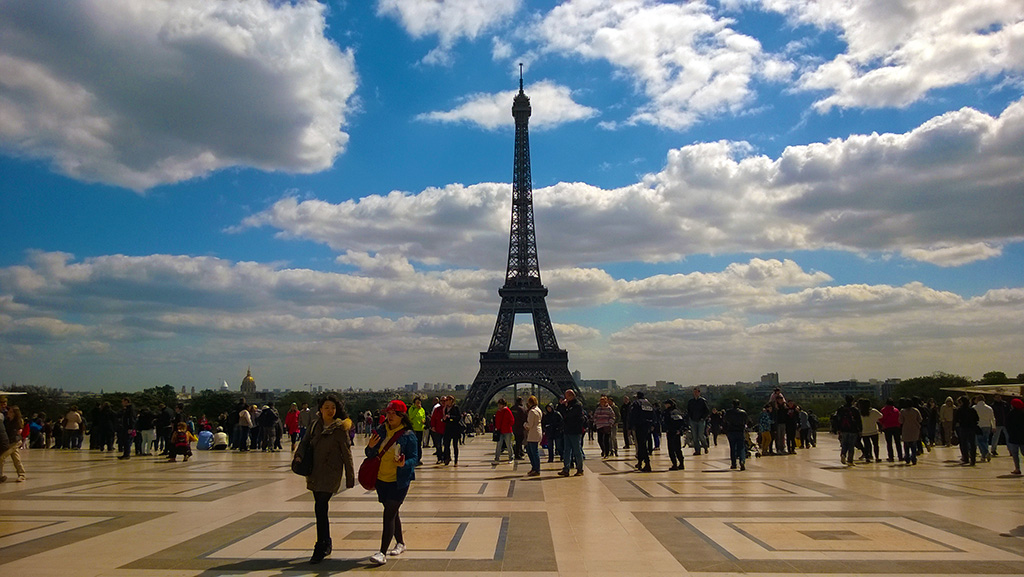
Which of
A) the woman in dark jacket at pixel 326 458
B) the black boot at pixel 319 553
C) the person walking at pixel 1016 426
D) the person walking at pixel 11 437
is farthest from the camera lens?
the person walking at pixel 1016 426

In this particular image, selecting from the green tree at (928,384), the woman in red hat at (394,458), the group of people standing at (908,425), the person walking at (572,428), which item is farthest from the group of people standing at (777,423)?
the green tree at (928,384)

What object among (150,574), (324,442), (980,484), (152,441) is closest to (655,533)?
(324,442)

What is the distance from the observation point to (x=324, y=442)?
7406mm

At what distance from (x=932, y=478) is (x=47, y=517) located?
14.6 metres

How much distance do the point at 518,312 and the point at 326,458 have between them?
6935 centimetres

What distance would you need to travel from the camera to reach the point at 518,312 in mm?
76688

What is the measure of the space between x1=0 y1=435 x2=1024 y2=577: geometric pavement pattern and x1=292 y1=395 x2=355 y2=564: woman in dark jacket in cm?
54

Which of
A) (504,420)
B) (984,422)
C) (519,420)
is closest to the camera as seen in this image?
(984,422)

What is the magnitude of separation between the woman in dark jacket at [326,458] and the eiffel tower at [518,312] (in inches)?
2329

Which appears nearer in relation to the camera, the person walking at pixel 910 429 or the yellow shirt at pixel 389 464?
the yellow shirt at pixel 389 464

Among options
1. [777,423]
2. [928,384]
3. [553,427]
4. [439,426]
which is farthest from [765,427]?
[928,384]

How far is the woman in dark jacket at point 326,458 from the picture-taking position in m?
7.29

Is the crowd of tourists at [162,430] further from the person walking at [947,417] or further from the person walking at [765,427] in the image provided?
the person walking at [947,417]

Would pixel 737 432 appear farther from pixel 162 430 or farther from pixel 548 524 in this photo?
pixel 162 430
